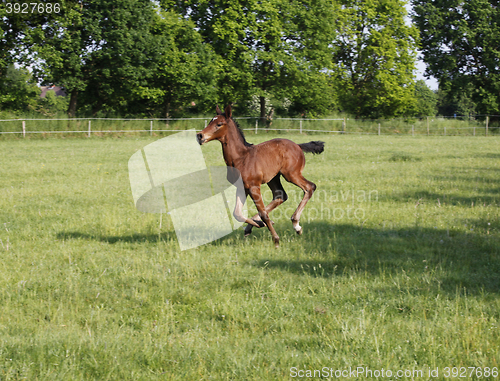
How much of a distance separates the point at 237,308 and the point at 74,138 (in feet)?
107

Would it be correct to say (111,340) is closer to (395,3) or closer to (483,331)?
(483,331)

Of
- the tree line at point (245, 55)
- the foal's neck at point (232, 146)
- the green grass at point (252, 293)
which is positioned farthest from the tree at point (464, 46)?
the foal's neck at point (232, 146)

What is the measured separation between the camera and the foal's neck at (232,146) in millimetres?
7164

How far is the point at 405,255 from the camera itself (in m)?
6.88

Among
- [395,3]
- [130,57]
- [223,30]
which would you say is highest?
[395,3]

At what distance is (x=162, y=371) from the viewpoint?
151 inches

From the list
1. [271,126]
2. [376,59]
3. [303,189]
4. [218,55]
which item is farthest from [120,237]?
[376,59]

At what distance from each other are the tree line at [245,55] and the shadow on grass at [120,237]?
3309cm

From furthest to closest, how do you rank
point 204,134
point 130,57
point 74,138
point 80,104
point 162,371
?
point 80,104 < point 130,57 < point 74,138 < point 204,134 < point 162,371

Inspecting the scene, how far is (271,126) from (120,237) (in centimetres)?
3637

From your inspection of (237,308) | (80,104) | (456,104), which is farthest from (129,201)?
(456,104)

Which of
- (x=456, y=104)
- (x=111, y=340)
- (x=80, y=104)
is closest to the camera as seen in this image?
(x=111, y=340)

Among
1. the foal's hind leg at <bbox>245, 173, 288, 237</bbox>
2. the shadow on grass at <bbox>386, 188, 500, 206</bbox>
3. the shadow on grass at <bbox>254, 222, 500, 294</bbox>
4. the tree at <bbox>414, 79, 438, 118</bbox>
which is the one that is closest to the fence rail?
the tree at <bbox>414, 79, 438, 118</bbox>

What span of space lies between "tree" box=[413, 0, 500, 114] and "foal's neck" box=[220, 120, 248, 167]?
58.3m
